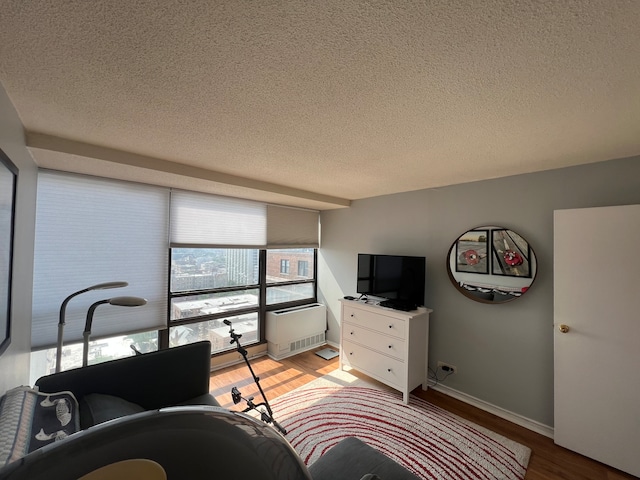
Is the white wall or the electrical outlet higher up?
the white wall

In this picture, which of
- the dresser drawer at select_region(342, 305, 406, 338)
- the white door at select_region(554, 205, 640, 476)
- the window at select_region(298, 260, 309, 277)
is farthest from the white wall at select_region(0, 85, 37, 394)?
the white door at select_region(554, 205, 640, 476)

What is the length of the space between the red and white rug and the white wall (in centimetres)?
187

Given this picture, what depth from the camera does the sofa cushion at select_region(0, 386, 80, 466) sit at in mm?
935

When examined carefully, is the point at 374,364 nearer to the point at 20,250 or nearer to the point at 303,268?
the point at 303,268

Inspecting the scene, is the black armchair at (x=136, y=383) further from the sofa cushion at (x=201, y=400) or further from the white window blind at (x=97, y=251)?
the white window blind at (x=97, y=251)

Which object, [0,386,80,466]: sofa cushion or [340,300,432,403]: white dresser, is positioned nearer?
[0,386,80,466]: sofa cushion

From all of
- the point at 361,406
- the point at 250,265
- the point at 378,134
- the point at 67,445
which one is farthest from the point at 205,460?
the point at 250,265

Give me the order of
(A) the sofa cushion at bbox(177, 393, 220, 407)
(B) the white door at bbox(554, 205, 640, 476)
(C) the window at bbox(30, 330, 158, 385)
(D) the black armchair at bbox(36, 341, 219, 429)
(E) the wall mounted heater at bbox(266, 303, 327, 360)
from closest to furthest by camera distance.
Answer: (D) the black armchair at bbox(36, 341, 219, 429)
(B) the white door at bbox(554, 205, 640, 476)
(A) the sofa cushion at bbox(177, 393, 220, 407)
(C) the window at bbox(30, 330, 158, 385)
(E) the wall mounted heater at bbox(266, 303, 327, 360)

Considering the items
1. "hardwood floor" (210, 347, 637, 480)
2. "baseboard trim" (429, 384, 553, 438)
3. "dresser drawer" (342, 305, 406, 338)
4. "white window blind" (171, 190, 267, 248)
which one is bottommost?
"hardwood floor" (210, 347, 637, 480)

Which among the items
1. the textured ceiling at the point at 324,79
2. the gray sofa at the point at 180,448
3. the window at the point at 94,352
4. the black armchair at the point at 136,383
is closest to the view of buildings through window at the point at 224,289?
the window at the point at 94,352

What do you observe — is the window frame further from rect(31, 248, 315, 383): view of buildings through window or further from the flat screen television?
the flat screen television

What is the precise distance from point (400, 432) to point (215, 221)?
2.88 meters

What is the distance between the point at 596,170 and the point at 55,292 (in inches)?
179

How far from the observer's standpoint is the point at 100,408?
143cm
